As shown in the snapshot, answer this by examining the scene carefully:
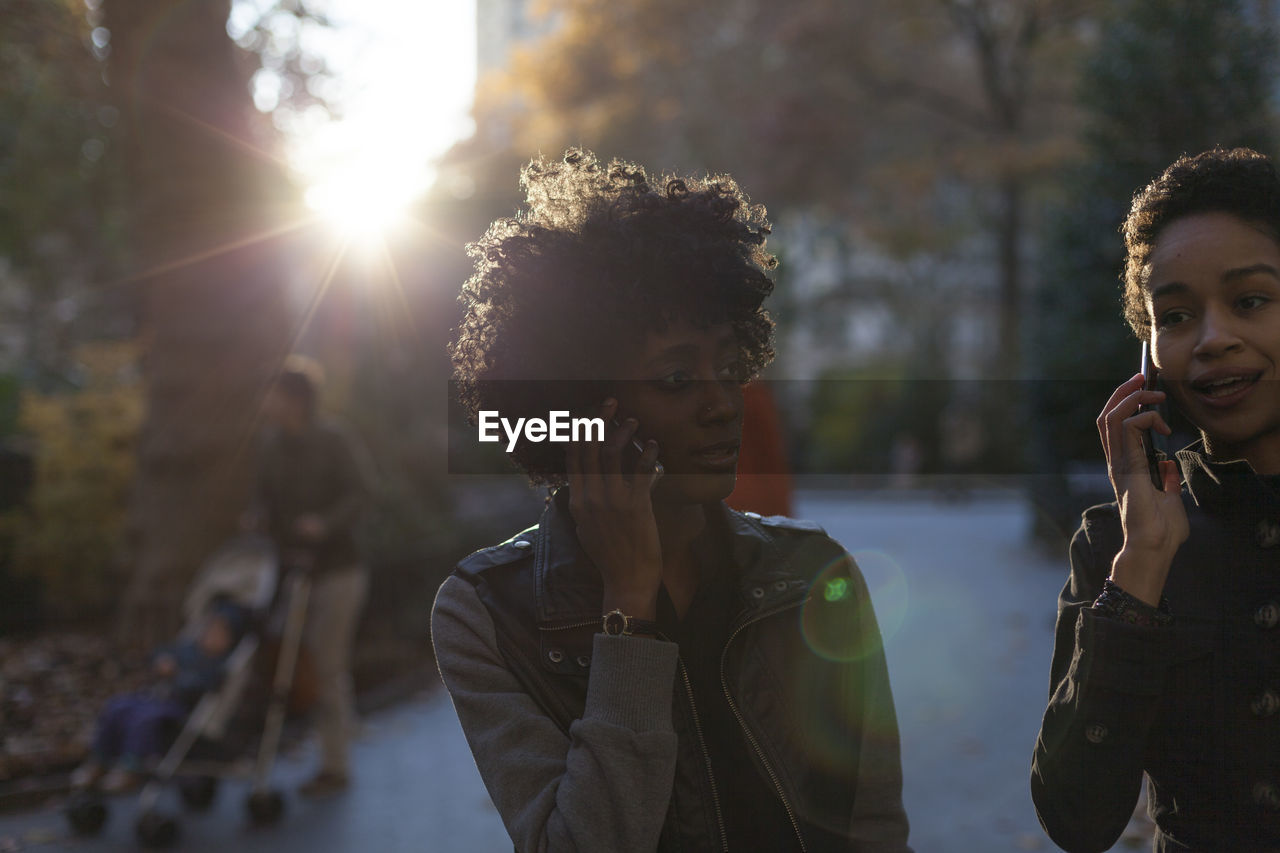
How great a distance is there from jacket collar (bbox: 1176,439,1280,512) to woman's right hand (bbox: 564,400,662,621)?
0.94m

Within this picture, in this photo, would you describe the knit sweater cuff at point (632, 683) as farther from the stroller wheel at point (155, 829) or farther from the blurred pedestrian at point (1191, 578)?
the stroller wheel at point (155, 829)

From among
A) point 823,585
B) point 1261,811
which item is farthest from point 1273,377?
point 823,585

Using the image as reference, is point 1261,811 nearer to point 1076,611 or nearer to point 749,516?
point 1076,611

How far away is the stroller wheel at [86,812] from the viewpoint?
5.39 metres

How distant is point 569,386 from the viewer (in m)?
2.08

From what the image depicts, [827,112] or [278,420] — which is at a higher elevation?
[827,112]

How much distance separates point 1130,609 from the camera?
173 cm

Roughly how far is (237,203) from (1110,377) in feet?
29.9

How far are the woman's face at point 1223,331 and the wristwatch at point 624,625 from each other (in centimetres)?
97

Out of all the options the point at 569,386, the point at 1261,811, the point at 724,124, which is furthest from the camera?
the point at 724,124

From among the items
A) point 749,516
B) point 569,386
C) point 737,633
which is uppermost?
point 569,386

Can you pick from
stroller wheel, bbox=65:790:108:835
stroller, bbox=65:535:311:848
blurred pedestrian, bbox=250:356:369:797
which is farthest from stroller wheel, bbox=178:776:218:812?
blurred pedestrian, bbox=250:356:369:797

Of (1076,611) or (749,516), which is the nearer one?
(1076,611)

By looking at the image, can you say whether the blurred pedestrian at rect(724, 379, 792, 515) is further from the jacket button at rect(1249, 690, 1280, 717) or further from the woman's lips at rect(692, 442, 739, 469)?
the jacket button at rect(1249, 690, 1280, 717)
